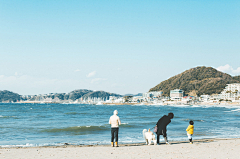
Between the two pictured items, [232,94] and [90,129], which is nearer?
[90,129]

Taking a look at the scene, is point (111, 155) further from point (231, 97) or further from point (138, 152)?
point (231, 97)

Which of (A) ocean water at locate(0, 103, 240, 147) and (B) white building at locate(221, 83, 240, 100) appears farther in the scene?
(B) white building at locate(221, 83, 240, 100)

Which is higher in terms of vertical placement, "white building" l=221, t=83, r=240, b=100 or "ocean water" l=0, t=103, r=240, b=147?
"white building" l=221, t=83, r=240, b=100

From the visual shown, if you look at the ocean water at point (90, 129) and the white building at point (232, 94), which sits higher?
the white building at point (232, 94)

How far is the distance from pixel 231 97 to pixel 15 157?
176 metres

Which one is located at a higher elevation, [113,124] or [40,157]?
[113,124]

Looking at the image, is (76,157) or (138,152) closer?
(76,157)

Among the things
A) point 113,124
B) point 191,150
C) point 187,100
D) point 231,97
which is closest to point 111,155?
point 113,124

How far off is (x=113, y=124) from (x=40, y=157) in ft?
11.4

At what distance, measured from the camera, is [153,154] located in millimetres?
9164

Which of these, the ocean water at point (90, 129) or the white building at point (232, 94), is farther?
the white building at point (232, 94)

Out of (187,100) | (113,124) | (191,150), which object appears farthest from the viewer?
(187,100)

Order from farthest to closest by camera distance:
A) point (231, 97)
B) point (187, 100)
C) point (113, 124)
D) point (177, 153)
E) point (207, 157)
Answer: point (187, 100), point (231, 97), point (113, 124), point (177, 153), point (207, 157)

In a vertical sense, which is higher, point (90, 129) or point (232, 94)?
point (232, 94)
